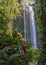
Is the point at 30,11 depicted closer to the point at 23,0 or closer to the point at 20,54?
the point at 23,0

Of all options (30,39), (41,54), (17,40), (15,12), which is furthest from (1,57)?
(30,39)

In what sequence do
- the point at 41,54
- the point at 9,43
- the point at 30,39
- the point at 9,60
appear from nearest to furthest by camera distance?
the point at 41,54
the point at 9,60
the point at 9,43
the point at 30,39

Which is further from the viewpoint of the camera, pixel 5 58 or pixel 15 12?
pixel 15 12

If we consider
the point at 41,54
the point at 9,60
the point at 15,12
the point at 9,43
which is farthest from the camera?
the point at 15,12

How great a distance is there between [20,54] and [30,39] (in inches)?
252

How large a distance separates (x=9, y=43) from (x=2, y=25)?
1.68 metres

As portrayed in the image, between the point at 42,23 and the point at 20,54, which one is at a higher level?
the point at 42,23

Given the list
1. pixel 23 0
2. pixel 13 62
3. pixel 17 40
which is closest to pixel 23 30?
pixel 23 0

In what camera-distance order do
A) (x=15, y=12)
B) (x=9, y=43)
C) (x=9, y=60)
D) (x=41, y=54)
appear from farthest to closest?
1. (x=15, y=12)
2. (x=9, y=43)
3. (x=9, y=60)
4. (x=41, y=54)

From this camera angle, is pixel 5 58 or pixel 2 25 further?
pixel 2 25

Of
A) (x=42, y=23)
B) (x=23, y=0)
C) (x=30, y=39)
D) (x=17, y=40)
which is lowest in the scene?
(x=30, y=39)

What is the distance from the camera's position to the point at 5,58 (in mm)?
5934

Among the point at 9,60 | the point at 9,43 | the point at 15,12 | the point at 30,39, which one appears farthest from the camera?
the point at 30,39

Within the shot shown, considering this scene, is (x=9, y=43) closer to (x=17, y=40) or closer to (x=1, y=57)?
(x=17, y=40)
